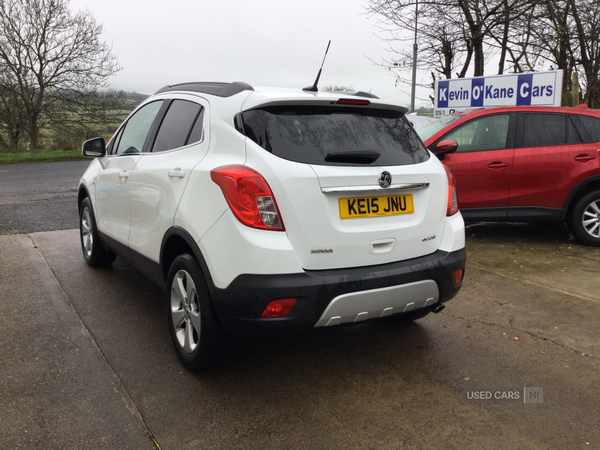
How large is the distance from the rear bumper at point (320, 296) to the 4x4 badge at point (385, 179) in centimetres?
45

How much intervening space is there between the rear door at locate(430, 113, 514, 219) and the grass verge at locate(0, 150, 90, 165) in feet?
59.6

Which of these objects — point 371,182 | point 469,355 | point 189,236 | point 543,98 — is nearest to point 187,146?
point 189,236

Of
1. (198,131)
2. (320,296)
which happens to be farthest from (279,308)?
(198,131)

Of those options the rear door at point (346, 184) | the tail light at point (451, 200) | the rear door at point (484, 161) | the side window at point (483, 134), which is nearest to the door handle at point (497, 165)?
the rear door at point (484, 161)

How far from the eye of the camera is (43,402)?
2.91m

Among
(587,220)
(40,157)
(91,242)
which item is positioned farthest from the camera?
(40,157)

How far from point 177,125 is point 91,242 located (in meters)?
2.31

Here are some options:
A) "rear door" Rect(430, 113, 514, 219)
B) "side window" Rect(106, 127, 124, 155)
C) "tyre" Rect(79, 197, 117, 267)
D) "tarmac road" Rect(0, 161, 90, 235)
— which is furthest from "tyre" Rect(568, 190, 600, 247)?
"tarmac road" Rect(0, 161, 90, 235)

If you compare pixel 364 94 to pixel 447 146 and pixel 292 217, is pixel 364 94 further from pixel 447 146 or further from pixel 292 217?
pixel 447 146

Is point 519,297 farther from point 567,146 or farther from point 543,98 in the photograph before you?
point 543,98

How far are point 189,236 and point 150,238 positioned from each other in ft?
2.43

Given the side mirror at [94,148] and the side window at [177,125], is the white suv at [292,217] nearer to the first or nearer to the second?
the side window at [177,125]

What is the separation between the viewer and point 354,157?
303 cm

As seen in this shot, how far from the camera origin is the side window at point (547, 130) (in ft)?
21.9
